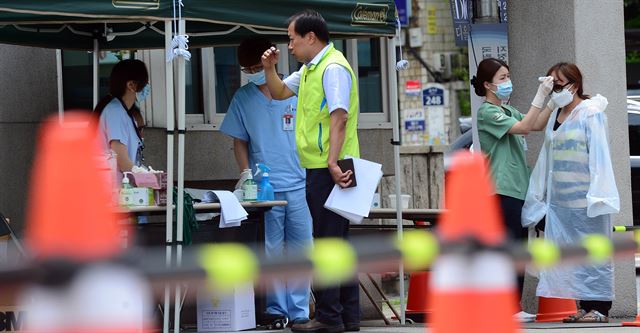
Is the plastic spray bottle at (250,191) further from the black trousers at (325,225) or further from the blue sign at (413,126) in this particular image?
the blue sign at (413,126)

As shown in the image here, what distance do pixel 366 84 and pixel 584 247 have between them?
7718 mm

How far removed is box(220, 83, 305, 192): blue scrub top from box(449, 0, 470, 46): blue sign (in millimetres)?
2453

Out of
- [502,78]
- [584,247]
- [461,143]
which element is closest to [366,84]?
[461,143]

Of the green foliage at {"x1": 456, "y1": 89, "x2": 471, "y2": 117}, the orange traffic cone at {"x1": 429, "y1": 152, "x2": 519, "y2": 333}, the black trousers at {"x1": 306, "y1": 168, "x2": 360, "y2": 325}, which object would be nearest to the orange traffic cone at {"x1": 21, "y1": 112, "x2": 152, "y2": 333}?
the orange traffic cone at {"x1": 429, "y1": 152, "x2": 519, "y2": 333}

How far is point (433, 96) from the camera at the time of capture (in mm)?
30188

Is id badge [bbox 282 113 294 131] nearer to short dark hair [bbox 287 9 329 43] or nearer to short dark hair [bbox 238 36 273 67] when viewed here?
short dark hair [bbox 238 36 273 67]

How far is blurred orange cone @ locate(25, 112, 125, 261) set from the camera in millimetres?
2125

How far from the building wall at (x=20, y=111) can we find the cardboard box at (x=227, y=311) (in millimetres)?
1743

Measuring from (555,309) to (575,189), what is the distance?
102 cm

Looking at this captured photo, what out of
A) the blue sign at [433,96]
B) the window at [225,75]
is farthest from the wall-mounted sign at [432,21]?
the window at [225,75]

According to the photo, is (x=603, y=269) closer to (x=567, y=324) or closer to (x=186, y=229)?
(x=567, y=324)

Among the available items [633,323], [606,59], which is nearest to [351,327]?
[633,323]

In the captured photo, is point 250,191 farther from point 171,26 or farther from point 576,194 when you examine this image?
point 576,194

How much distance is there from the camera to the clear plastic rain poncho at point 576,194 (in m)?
8.12
